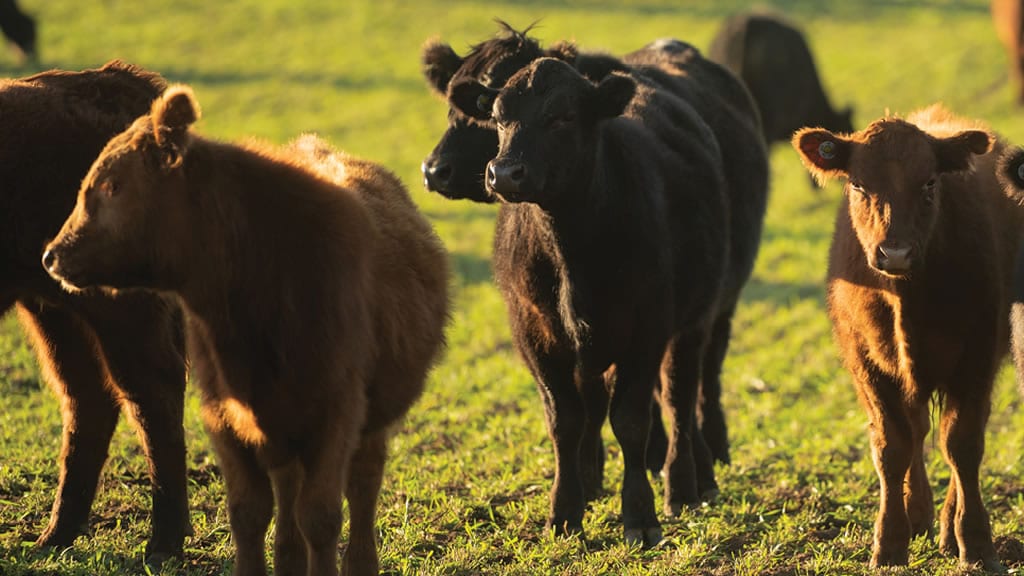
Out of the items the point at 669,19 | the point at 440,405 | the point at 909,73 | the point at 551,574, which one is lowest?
the point at 551,574

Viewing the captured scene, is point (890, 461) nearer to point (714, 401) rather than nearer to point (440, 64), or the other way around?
point (714, 401)

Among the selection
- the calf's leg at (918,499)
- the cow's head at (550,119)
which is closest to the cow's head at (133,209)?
the cow's head at (550,119)

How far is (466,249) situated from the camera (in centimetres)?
1684

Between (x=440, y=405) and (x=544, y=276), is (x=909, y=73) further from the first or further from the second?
(x=544, y=276)

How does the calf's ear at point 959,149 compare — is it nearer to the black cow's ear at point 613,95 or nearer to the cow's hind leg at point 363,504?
the black cow's ear at point 613,95

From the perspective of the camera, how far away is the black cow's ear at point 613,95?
24.3 ft

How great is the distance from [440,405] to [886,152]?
15.1 feet

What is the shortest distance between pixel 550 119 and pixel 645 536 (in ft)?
6.81

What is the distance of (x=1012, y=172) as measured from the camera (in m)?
6.96

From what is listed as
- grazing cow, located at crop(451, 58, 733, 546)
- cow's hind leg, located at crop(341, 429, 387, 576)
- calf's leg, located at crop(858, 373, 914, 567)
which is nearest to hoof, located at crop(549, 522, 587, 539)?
grazing cow, located at crop(451, 58, 733, 546)

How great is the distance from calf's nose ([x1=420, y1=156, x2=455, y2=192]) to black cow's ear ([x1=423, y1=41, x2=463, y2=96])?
92cm

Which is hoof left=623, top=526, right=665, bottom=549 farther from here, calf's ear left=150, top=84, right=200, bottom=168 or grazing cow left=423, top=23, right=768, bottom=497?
calf's ear left=150, top=84, right=200, bottom=168

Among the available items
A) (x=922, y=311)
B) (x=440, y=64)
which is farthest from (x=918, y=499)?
(x=440, y=64)

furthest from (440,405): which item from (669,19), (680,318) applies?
(669,19)
